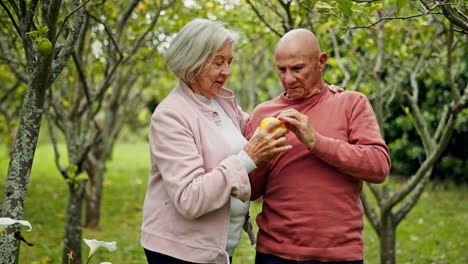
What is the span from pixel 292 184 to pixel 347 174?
9.6 inches

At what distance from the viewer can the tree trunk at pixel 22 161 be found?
2582mm

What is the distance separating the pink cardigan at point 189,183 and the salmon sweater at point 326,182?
0.25 meters

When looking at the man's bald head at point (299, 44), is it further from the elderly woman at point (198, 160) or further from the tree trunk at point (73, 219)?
the tree trunk at point (73, 219)

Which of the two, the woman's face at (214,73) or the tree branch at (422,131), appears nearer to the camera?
the woman's face at (214,73)

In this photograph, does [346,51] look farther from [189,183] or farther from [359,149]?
[189,183]

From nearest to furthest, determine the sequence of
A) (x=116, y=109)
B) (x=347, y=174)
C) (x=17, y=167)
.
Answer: (x=347, y=174) < (x=17, y=167) < (x=116, y=109)

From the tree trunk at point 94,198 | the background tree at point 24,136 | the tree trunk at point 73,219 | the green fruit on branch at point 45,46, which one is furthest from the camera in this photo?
the tree trunk at point 94,198

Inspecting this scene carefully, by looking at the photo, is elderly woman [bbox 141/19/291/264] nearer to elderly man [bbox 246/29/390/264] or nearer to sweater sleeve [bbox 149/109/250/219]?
sweater sleeve [bbox 149/109/250/219]

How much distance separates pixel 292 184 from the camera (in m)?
2.46

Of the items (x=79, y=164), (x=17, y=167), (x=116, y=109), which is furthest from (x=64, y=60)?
(x=116, y=109)

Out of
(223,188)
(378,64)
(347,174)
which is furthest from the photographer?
(378,64)

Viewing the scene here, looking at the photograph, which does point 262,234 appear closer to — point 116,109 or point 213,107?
point 213,107

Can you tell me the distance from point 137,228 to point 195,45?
6459 millimetres

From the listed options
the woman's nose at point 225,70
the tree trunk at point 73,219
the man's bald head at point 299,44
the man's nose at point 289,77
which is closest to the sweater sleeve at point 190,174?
the woman's nose at point 225,70
